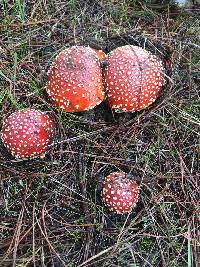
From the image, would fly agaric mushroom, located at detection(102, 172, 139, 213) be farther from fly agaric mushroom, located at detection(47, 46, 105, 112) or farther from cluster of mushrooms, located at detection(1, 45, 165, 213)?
fly agaric mushroom, located at detection(47, 46, 105, 112)

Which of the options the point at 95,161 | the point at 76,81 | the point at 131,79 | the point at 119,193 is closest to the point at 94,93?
the point at 76,81

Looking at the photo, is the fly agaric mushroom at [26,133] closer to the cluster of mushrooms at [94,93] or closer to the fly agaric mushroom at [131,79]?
the cluster of mushrooms at [94,93]

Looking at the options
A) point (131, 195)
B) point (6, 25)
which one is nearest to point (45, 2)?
point (6, 25)

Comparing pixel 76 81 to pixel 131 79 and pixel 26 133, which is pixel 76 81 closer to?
pixel 131 79

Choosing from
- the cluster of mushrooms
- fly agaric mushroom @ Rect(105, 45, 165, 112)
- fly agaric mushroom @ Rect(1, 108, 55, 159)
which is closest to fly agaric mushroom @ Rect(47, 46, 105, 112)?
the cluster of mushrooms

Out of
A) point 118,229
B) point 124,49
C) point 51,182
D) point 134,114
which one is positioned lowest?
point 118,229

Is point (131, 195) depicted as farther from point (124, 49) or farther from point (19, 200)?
point (124, 49)
